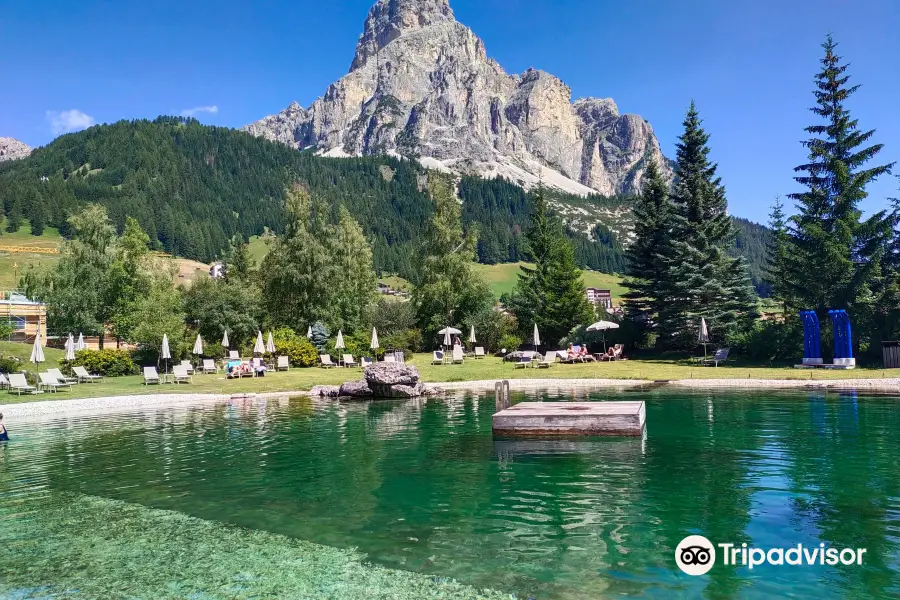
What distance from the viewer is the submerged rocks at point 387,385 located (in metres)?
24.0

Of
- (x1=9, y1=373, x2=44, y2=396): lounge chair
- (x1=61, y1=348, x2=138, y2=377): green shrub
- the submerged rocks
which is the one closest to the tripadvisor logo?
the submerged rocks

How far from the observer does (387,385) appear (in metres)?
24.0

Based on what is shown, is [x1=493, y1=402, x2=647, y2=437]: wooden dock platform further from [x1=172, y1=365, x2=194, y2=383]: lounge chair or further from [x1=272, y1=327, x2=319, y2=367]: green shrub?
[x1=272, y1=327, x2=319, y2=367]: green shrub

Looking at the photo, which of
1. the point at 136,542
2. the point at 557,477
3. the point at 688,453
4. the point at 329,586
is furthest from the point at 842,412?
the point at 136,542

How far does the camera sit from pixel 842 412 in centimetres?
1653

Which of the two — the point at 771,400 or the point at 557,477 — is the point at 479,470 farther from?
the point at 771,400

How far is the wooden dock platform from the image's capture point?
46.5ft

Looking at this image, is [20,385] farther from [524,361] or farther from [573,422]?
[524,361]

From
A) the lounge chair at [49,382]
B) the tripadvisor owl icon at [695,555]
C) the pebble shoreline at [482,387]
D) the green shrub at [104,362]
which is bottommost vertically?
the tripadvisor owl icon at [695,555]

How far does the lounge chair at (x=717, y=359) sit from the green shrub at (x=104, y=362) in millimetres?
30205

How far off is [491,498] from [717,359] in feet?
82.0

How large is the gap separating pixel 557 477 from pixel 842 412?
10410mm

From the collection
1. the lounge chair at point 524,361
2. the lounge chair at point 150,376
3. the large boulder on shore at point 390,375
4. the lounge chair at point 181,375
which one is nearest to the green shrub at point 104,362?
the lounge chair at point 150,376

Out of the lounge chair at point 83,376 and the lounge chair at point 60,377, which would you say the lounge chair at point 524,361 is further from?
the lounge chair at point 60,377
